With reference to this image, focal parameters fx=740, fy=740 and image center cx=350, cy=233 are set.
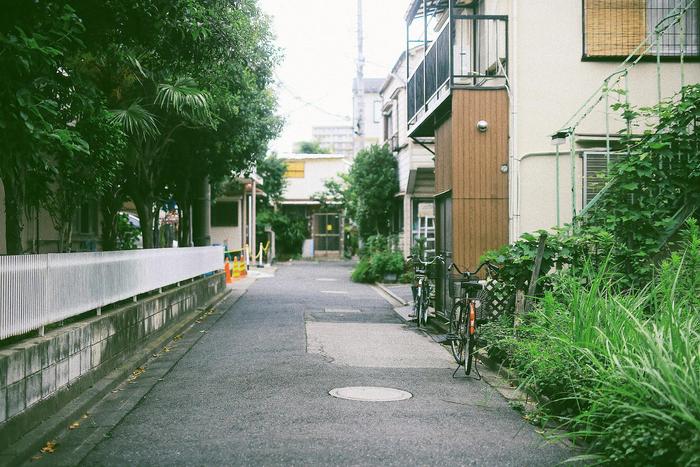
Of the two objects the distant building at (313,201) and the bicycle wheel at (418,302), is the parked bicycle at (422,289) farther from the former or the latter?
the distant building at (313,201)

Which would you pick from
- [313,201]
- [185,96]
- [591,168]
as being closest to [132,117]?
[185,96]

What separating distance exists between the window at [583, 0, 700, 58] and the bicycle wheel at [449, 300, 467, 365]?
17.8 feet

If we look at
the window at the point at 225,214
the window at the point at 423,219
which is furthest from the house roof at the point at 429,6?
the window at the point at 225,214

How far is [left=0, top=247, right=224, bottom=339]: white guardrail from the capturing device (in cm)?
590

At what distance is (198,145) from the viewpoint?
15.9 meters

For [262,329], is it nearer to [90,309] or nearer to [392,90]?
[90,309]

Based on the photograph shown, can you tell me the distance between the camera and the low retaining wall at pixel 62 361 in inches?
213

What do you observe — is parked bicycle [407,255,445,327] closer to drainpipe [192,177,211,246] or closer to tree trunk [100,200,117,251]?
tree trunk [100,200,117,251]

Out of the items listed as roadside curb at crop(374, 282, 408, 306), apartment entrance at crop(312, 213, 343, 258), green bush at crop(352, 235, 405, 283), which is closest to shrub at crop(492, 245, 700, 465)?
roadside curb at crop(374, 282, 408, 306)

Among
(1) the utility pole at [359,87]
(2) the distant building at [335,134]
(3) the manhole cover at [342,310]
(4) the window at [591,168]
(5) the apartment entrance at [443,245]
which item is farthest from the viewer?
(2) the distant building at [335,134]

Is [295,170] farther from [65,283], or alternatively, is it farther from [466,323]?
[65,283]

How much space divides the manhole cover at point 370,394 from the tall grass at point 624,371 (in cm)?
126

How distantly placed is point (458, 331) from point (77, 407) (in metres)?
4.60

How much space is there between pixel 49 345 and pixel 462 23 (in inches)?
463
